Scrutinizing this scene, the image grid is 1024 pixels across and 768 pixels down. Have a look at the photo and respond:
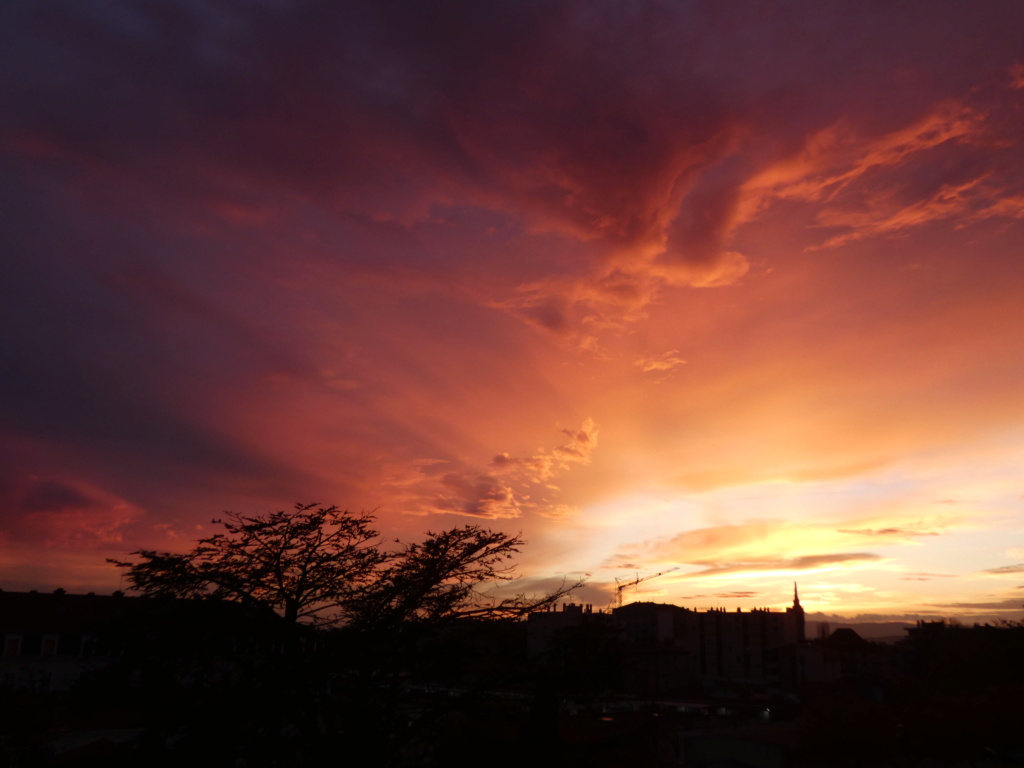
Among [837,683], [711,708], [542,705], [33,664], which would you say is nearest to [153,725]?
[542,705]

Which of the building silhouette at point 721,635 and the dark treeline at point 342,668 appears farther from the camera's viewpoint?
the building silhouette at point 721,635

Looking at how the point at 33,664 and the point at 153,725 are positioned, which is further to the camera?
the point at 33,664

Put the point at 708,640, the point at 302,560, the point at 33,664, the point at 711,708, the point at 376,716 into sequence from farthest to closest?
the point at 708,640 < the point at 711,708 < the point at 33,664 < the point at 302,560 < the point at 376,716

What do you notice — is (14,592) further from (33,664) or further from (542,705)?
(542,705)

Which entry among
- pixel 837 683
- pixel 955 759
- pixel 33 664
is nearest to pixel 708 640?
pixel 837 683

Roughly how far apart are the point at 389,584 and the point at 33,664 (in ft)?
191

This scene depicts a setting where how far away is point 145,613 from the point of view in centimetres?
1231

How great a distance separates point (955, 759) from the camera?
128 ft

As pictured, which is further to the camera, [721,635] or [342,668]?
[721,635]

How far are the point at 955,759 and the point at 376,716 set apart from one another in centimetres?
4212

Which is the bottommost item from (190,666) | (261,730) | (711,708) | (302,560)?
(711,708)

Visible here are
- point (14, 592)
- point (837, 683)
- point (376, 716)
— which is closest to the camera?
point (376, 716)

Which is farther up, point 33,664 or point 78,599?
point 78,599

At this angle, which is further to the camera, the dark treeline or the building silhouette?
the building silhouette
